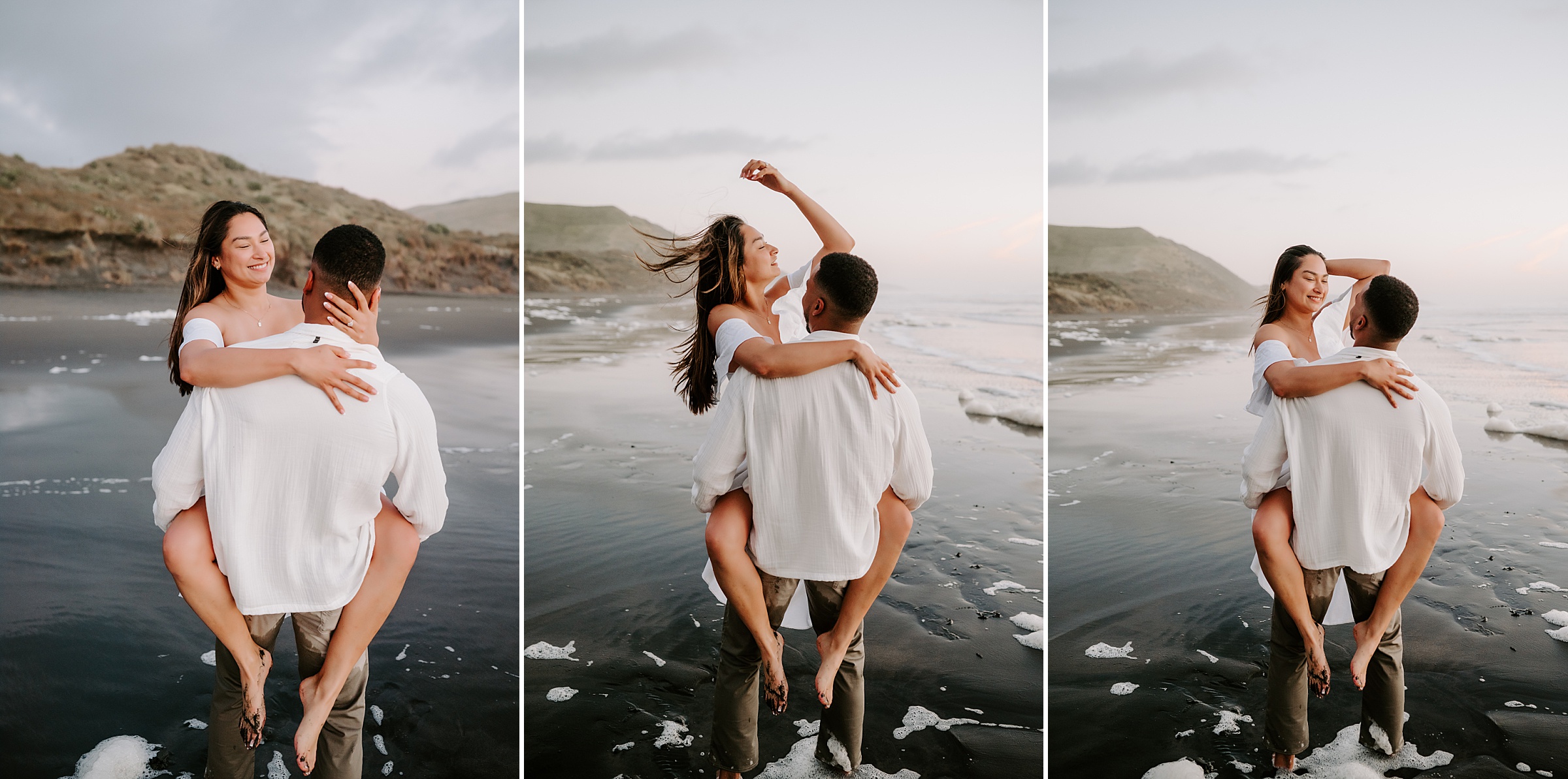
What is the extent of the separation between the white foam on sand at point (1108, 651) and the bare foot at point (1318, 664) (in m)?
0.71

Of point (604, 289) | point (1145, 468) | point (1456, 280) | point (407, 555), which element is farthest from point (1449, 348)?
point (407, 555)

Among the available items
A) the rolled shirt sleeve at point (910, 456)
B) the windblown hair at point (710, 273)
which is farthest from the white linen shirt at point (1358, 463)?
the windblown hair at point (710, 273)

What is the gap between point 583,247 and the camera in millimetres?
3896

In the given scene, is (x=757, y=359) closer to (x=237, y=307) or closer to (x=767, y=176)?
A: (x=767, y=176)

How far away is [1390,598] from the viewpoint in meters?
2.47

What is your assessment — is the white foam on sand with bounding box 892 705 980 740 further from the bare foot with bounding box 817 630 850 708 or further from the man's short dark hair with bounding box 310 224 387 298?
the man's short dark hair with bounding box 310 224 387 298

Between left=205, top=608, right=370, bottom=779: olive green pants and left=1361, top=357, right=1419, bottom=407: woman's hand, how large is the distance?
2.75 m

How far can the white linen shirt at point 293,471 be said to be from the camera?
1974 mm

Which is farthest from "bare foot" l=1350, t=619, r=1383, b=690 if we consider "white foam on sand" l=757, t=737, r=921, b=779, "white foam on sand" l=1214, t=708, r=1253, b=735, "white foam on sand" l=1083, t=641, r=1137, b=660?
"white foam on sand" l=757, t=737, r=921, b=779

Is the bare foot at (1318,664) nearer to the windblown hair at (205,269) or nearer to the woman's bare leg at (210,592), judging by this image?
the woman's bare leg at (210,592)

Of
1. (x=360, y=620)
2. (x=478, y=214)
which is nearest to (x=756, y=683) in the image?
(x=360, y=620)

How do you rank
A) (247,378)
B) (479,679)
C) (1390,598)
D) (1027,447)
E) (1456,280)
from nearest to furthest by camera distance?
(247,378) → (1390,598) → (479,679) → (1456,280) → (1027,447)

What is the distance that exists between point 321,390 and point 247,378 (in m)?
0.15

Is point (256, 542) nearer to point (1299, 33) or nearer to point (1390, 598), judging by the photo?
point (1390, 598)
